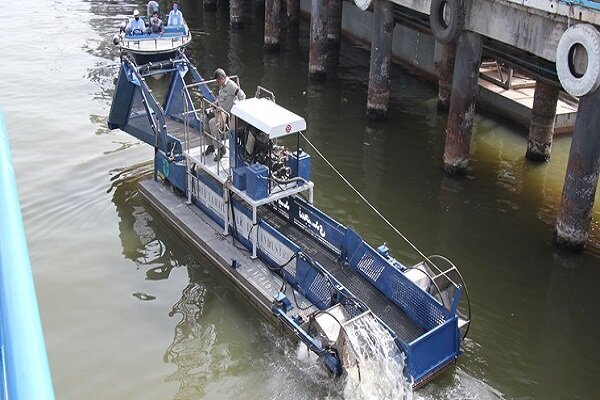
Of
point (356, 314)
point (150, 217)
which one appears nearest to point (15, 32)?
point (150, 217)

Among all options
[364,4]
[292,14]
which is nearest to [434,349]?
[364,4]

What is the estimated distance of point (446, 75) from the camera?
19984 millimetres

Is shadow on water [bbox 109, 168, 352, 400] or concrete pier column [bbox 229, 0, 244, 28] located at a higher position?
concrete pier column [bbox 229, 0, 244, 28]

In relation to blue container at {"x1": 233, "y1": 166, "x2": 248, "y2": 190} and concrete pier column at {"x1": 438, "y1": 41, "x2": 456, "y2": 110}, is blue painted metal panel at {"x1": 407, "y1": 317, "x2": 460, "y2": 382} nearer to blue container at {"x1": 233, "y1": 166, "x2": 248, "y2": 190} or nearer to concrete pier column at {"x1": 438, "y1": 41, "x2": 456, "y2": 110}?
blue container at {"x1": 233, "y1": 166, "x2": 248, "y2": 190}

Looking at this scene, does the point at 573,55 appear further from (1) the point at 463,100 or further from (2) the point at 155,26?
(2) the point at 155,26

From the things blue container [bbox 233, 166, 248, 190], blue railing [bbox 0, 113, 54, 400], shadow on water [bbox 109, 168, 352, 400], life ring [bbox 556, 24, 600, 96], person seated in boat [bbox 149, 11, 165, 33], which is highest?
blue railing [bbox 0, 113, 54, 400]

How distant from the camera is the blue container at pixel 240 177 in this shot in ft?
38.2

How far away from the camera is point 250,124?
38.1ft

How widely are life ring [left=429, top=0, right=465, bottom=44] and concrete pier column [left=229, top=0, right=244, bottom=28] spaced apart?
15.1 m

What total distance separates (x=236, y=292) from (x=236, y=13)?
2001 centimetres

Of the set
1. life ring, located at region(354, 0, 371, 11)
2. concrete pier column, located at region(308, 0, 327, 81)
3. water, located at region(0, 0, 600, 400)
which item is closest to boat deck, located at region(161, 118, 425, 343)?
water, located at region(0, 0, 600, 400)

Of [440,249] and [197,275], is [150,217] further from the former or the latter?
[440,249]

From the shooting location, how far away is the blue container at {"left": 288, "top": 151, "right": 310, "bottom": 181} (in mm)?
11955

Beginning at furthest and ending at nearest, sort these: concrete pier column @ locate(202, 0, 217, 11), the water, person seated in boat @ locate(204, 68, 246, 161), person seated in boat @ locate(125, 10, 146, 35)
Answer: concrete pier column @ locate(202, 0, 217, 11), person seated in boat @ locate(125, 10, 146, 35), person seated in boat @ locate(204, 68, 246, 161), the water
